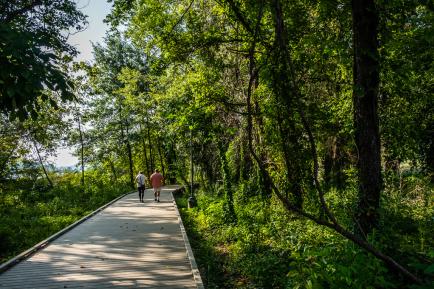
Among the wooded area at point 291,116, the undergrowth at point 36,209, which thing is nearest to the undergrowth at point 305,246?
the wooded area at point 291,116

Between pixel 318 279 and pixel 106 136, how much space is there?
129 ft

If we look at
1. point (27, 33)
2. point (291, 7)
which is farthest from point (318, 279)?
point (291, 7)

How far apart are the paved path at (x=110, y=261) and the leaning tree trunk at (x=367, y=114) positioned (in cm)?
345

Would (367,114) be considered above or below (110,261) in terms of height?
above

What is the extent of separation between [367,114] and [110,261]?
6.36 m

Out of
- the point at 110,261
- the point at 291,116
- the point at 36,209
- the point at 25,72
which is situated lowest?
the point at 110,261

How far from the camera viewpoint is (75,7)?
15.5 meters

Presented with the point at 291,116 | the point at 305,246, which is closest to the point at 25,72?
the point at 291,116

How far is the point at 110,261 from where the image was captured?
813 centimetres

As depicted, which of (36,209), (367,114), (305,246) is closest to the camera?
(305,246)

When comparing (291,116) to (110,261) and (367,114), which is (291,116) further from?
(110,261)

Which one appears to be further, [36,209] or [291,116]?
[36,209]

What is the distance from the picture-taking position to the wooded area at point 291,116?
15.4 feet

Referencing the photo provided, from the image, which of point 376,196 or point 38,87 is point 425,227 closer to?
point 376,196
